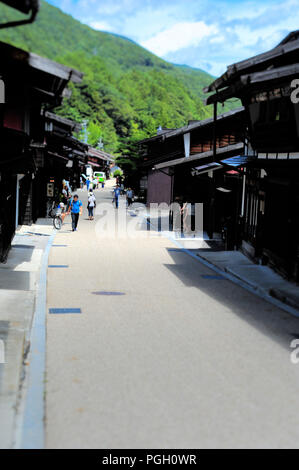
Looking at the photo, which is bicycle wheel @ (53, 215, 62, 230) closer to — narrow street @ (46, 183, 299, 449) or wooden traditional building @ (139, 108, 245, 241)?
wooden traditional building @ (139, 108, 245, 241)

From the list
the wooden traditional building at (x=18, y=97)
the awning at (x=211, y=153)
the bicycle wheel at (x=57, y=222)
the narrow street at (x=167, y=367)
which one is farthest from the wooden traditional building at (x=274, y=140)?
the bicycle wheel at (x=57, y=222)

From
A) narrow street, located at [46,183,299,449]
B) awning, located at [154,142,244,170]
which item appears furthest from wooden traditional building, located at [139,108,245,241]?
narrow street, located at [46,183,299,449]

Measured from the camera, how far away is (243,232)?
22516mm

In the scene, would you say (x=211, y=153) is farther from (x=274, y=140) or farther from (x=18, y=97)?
(x=18, y=97)

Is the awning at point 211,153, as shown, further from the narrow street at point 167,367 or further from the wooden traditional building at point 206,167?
the narrow street at point 167,367

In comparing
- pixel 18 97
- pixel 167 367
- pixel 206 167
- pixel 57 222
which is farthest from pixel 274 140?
pixel 57 222

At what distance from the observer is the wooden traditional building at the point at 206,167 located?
2816cm

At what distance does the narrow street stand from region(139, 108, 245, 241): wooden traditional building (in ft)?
34.7

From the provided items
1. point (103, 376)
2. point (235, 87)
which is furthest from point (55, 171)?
point (103, 376)

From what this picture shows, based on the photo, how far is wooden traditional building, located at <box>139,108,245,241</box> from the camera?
28.2 meters

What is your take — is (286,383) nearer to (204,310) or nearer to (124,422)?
(124,422)

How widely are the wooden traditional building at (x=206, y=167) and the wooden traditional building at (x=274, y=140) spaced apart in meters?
4.54

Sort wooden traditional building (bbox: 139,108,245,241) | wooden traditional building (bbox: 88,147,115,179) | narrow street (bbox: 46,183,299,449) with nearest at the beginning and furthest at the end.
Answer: narrow street (bbox: 46,183,299,449), wooden traditional building (bbox: 139,108,245,241), wooden traditional building (bbox: 88,147,115,179)
